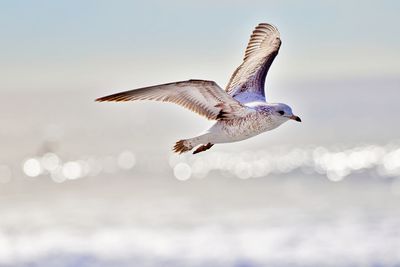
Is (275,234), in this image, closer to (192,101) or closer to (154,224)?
(154,224)

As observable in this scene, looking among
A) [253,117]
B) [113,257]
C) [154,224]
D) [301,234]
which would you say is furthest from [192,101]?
[301,234]

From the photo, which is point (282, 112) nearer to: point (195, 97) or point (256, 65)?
point (195, 97)

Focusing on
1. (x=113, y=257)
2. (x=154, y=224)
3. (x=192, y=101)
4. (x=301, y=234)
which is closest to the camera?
(x=192, y=101)

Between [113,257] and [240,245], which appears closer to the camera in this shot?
[113,257]

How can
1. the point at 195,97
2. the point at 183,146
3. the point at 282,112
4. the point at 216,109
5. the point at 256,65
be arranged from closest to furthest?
the point at 195,97
the point at 216,109
the point at 282,112
the point at 183,146
the point at 256,65

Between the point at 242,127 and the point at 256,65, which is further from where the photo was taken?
the point at 256,65

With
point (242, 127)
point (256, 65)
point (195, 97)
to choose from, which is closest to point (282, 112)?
point (242, 127)

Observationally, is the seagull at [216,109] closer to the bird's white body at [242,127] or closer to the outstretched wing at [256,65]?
the bird's white body at [242,127]
